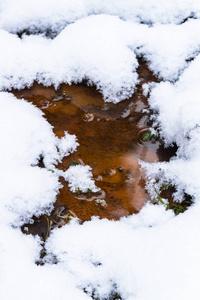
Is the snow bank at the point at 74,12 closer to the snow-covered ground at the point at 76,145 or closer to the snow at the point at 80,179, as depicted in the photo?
the snow-covered ground at the point at 76,145

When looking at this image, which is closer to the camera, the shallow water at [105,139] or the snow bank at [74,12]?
the shallow water at [105,139]

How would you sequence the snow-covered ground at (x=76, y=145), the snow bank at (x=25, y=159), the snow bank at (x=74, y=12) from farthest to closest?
the snow bank at (x=74, y=12), the snow bank at (x=25, y=159), the snow-covered ground at (x=76, y=145)

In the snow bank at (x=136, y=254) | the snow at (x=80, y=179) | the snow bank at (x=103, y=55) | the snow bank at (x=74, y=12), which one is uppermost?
the snow bank at (x=74, y=12)

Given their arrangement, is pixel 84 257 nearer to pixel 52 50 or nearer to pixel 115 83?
pixel 115 83

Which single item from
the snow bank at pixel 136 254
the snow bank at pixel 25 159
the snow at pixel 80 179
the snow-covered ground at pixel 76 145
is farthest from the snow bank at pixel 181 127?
the snow bank at pixel 25 159

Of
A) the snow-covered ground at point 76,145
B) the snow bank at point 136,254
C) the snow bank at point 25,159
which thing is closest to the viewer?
the snow bank at point 136,254

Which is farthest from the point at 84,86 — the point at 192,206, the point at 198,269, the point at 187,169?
the point at 198,269

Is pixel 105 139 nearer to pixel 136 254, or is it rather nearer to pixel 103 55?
pixel 103 55
